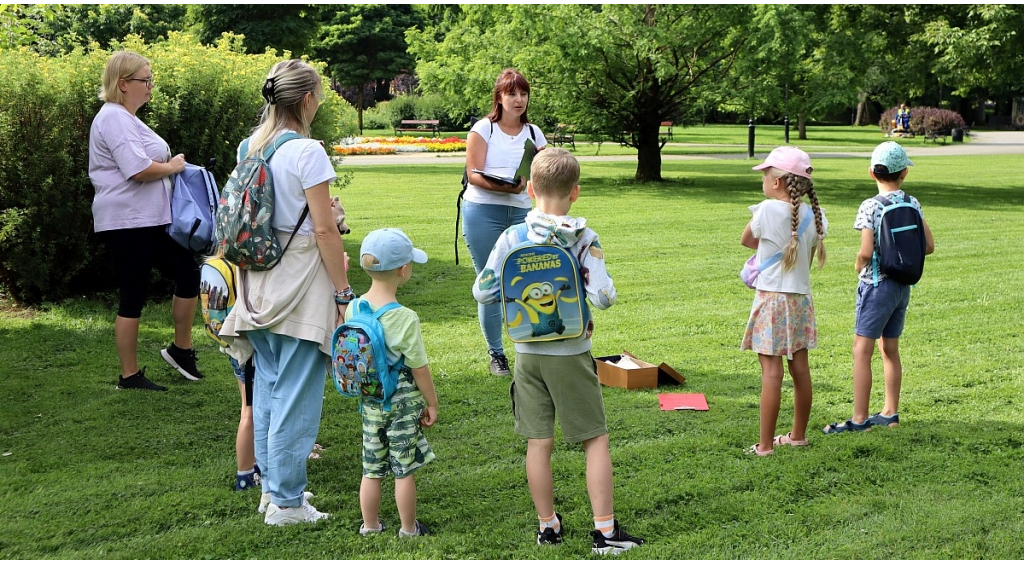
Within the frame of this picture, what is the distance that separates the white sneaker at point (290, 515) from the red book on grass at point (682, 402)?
2.54 metres

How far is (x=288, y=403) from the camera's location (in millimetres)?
4238

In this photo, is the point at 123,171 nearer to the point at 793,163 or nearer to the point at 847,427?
the point at 793,163

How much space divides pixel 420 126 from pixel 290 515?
44822 mm

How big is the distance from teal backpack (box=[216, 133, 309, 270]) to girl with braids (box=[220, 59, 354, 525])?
4 cm

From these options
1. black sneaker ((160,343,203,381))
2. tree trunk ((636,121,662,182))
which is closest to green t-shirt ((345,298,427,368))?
black sneaker ((160,343,203,381))

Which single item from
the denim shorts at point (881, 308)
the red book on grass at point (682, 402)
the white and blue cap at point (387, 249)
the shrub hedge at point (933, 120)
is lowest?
the red book on grass at point (682, 402)

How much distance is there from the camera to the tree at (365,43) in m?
56.0

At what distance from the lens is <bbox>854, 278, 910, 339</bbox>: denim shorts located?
5344 mm

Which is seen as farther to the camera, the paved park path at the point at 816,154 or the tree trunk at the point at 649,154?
the paved park path at the point at 816,154

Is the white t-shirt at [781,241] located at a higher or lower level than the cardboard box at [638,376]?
higher

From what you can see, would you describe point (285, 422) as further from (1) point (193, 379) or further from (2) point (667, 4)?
(2) point (667, 4)

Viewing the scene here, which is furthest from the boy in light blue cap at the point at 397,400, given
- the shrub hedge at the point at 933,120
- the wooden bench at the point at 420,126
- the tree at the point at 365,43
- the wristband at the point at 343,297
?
the tree at the point at 365,43

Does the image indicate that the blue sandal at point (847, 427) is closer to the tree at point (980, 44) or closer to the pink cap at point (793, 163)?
the pink cap at point (793, 163)

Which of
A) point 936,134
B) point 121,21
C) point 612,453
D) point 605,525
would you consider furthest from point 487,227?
point 121,21
